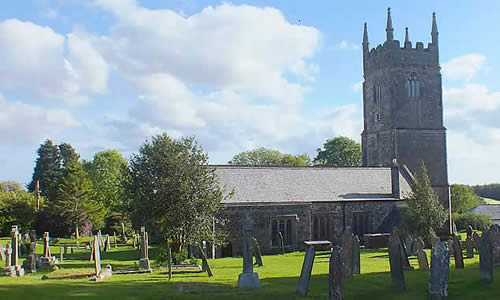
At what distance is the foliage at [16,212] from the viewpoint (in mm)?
47531

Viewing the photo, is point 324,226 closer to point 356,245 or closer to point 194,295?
point 356,245

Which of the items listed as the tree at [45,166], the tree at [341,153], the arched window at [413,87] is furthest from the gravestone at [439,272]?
the tree at [45,166]

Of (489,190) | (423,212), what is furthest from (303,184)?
(489,190)

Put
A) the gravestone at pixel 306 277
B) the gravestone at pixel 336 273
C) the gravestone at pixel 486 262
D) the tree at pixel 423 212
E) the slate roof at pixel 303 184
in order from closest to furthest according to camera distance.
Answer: the gravestone at pixel 336 273 < the gravestone at pixel 306 277 < the gravestone at pixel 486 262 < the tree at pixel 423 212 < the slate roof at pixel 303 184

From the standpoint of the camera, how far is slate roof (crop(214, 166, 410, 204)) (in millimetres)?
32531

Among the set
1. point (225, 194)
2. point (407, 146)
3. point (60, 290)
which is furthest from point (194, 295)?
point (407, 146)

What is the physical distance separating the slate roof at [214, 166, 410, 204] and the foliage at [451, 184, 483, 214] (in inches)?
1415

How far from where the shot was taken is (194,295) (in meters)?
14.5

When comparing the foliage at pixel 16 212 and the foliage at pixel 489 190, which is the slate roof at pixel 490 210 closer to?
the foliage at pixel 489 190

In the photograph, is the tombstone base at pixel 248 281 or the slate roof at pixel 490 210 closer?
the tombstone base at pixel 248 281

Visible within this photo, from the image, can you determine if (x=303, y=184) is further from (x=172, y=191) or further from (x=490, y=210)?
(x=490, y=210)

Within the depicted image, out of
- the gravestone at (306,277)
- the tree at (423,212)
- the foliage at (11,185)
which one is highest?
the foliage at (11,185)

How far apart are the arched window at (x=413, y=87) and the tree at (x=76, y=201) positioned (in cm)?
3351

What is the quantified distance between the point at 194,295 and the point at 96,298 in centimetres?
281
